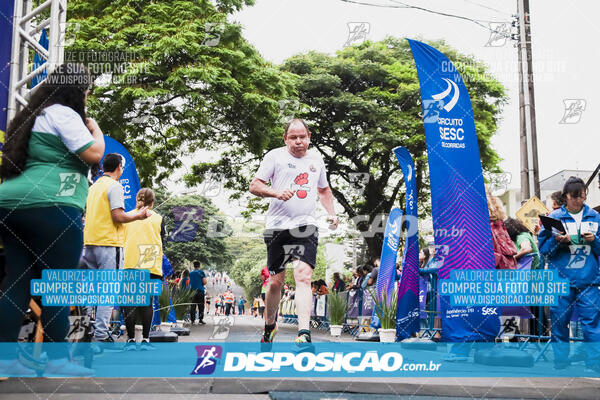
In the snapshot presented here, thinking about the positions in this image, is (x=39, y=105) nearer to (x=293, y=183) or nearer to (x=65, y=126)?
(x=65, y=126)

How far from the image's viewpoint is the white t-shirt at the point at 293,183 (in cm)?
460

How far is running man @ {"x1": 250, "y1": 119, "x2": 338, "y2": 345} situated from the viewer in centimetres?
447

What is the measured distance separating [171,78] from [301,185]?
11.7 metres

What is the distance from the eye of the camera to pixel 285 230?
4.55m

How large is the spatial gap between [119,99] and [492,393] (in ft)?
44.8

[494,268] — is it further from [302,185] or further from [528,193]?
[528,193]

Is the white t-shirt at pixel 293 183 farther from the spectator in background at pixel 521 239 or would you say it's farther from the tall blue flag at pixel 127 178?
the tall blue flag at pixel 127 178

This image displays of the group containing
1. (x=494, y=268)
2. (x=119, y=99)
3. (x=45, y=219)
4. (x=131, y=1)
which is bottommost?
(x=494, y=268)

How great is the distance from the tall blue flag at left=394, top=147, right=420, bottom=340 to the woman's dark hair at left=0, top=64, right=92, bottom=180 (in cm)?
542

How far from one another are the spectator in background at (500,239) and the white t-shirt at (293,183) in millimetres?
2488

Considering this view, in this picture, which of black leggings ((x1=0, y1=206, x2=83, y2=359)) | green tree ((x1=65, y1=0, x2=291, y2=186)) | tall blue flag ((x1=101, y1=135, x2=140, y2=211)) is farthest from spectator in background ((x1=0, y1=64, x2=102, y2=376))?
green tree ((x1=65, y1=0, x2=291, y2=186))

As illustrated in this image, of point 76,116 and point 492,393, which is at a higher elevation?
point 76,116

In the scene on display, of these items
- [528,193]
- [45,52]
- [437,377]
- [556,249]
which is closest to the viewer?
[437,377]

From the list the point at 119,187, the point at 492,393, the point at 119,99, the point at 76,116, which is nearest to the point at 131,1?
the point at 119,99
